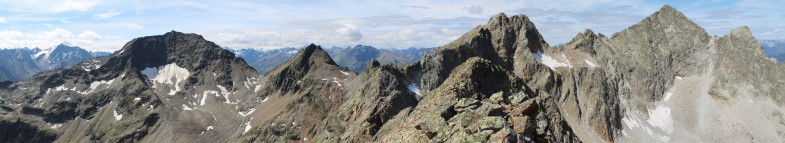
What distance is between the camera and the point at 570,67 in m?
152

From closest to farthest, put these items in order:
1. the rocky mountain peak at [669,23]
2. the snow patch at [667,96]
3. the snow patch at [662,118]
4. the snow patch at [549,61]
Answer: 1. the snow patch at [662,118]
2. the snow patch at [667,96]
3. the snow patch at [549,61]
4. the rocky mountain peak at [669,23]

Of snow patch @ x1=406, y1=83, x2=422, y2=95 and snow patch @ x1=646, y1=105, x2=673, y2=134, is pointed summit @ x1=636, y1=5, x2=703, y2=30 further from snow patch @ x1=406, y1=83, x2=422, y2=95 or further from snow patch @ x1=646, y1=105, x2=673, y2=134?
snow patch @ x1=406, y1=83, x2=422, y2=95

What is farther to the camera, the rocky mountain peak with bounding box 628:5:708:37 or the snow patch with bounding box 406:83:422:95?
the rocky mountain peak with bounding box 628:5:708:37

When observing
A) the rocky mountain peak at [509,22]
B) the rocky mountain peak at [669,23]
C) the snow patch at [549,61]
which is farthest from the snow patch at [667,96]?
the rocky mountain peak at [509,22]

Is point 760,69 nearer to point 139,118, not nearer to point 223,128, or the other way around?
point 223,128

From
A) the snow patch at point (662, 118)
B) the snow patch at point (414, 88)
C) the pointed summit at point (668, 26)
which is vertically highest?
the pointed summit at point (668, 26)

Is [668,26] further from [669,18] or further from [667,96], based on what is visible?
[667,96]

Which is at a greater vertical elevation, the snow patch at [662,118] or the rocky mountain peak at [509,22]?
the rocky mountain peak at [509,22]

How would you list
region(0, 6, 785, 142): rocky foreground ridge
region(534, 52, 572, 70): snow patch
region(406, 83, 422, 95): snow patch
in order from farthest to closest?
region(534, 52, 572, 70): snow patch < region(0, 6, 785, 142): rocky foreground ridge < region(406, 83, 422, 95): snow patch

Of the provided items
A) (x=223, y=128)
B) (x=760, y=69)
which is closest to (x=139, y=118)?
(x=223, y=128)

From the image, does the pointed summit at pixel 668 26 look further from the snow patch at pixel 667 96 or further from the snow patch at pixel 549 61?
the snow patch at pixel 549 61

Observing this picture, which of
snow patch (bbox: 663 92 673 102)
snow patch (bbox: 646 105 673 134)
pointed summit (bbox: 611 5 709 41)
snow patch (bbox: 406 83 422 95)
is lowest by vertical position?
snow patch (bbox: 646 105 673 134)

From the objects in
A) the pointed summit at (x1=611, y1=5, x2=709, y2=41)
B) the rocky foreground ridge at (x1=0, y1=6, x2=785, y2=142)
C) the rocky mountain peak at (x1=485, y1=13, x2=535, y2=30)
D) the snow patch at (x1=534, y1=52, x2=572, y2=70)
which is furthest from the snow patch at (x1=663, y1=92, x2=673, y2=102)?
the rocky mountain peak at (x1=485, y1=13, x2=535, y2=30)

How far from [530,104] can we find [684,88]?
152928mm
